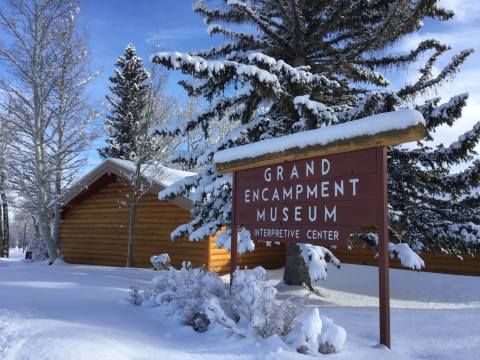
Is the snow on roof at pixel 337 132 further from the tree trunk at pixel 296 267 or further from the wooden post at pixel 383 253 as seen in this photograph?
the tree trunk at pixel 296 267

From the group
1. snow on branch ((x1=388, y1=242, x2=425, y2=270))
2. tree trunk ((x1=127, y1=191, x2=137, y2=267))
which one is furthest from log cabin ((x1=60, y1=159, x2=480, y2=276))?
snow on branch ((x1=388, y1=242, x2=425, y2=270))

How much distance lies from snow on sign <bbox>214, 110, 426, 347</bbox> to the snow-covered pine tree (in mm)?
2423

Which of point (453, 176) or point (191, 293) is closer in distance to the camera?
point (191, 293)

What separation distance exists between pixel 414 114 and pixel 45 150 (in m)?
15.3

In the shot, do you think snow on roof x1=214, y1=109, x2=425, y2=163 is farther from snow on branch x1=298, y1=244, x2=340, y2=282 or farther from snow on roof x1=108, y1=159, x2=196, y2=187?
snow on roof x1=108, y1=159, x2=196, y2=187

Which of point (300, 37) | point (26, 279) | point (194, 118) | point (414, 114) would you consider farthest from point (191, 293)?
point (300, 37)

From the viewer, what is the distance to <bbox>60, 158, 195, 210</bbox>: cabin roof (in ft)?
49.3

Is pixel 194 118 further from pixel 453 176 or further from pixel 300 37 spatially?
pixel 453 176

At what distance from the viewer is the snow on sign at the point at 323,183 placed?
4422 mm

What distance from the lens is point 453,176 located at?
9.14 meters

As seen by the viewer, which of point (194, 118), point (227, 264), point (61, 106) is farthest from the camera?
point (61, 106)

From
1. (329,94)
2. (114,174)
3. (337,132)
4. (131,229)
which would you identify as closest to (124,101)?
(114,174)

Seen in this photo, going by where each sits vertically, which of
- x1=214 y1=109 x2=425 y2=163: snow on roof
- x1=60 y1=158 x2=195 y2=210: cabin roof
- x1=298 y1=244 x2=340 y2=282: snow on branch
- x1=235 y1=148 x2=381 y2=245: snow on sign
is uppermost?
x1=60 y1=158 x2=195 y2=210: cabin roof

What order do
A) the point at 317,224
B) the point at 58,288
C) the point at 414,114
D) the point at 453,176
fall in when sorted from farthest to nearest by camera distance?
1. the point at 453,176
2. the point at 58,288
3. the point at 317,224
4. the point at 414,114
